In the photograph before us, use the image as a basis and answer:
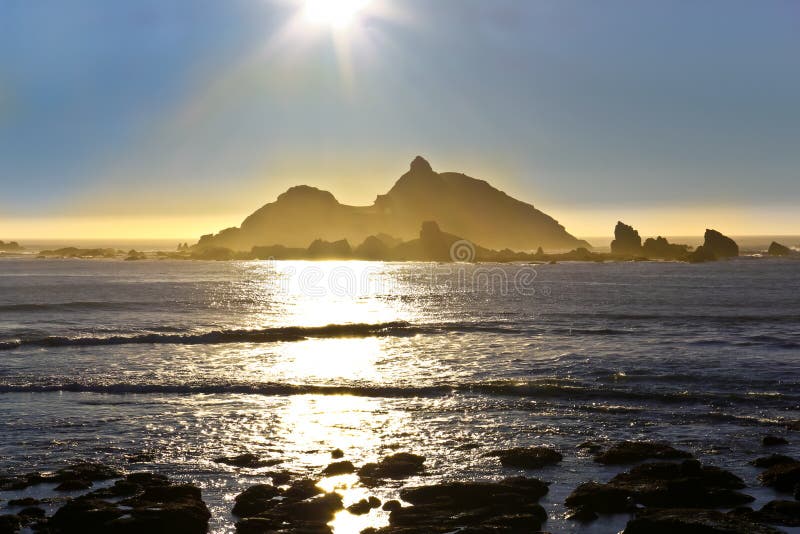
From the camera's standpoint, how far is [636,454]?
779 inches

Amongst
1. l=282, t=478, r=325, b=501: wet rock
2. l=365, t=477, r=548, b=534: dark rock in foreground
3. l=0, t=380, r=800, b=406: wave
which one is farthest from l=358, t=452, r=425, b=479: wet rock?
l=0, t=380, r=800, b=406: wave

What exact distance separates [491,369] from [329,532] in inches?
859

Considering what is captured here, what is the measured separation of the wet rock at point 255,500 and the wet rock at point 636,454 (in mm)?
9761

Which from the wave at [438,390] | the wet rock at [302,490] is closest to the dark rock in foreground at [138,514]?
the wet rock at [302,490]

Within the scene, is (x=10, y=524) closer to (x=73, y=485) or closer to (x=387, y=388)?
(x=73, y=485)

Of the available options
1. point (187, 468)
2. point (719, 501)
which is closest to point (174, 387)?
point (187, 468)

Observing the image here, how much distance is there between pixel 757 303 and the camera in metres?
73.7

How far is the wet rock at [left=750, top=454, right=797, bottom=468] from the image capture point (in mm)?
18831

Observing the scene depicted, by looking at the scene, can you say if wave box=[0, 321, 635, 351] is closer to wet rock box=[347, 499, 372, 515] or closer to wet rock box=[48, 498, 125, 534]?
wet rock box=[48, 498, 125, 534]

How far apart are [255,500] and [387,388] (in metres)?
14.8

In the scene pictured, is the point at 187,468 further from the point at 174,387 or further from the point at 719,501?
the point at 719,501

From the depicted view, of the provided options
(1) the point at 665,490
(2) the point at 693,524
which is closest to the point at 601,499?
(1) the point at 665,490

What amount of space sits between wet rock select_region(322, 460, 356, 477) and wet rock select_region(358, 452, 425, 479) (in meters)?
0.34

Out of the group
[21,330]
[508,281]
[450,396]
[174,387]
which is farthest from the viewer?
[508,281]
